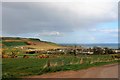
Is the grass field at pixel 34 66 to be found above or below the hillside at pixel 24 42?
Result: below

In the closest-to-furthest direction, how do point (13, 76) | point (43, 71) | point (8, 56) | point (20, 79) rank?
point (20, 79) < point (13, 76) < point (43, 71) < point (8, 56)

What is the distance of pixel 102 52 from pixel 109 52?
4.22 feet

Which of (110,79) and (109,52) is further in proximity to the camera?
(109,52)

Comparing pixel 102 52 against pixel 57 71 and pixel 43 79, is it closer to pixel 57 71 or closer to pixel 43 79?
pixel 57 71

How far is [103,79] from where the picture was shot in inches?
647

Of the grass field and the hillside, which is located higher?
the hillside

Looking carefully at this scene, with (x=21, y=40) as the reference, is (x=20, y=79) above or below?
below

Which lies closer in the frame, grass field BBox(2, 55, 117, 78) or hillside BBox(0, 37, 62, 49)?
grass field BBox(2, 55, 117, 78)

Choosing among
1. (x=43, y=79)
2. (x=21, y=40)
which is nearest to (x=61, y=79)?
(x=43, y=79)

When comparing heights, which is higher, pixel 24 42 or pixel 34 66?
pixel 24 42

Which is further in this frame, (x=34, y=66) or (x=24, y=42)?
(x=24, y=42)

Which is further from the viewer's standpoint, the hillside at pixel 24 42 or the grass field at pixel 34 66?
the hillside at pixel 24 42

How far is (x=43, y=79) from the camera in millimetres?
16016

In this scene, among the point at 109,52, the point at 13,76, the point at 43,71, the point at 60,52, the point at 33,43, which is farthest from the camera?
the point at 33,43
